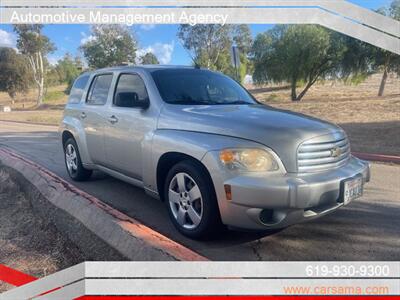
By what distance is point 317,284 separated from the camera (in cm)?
217

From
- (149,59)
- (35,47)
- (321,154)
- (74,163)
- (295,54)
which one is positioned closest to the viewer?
(321,154)

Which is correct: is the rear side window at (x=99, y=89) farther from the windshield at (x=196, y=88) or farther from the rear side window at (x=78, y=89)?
the windshield at (x=196, y=88)

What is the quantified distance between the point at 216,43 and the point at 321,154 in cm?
146

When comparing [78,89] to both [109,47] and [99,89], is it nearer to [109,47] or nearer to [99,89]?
[99,89]

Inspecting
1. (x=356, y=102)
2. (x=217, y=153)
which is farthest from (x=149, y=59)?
(x=356, y=102)

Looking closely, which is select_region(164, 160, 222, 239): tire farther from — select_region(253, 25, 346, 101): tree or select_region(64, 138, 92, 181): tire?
select_region(64, 138, 92, 181): tire

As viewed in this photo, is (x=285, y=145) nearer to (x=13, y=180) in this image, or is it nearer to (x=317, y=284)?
(x=317, y=284)

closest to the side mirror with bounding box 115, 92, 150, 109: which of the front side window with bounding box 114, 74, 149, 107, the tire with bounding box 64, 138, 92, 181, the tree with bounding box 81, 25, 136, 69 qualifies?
the front side window with bounding box 114, 74, 149, 107

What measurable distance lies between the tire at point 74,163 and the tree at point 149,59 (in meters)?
1.78

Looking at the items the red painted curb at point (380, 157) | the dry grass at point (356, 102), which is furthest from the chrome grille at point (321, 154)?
the dry grass at point (356, 102)

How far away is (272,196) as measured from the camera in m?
2.64

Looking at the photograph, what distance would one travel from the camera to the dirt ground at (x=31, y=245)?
2867 mm

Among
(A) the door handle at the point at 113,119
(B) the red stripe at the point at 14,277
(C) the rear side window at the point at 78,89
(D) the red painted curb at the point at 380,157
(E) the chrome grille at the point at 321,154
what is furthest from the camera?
(D) the red painted curb at the point at 380,157

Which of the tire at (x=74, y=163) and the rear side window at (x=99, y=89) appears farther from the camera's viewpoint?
the tire at (x=74, y=163)
